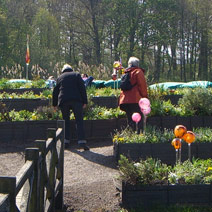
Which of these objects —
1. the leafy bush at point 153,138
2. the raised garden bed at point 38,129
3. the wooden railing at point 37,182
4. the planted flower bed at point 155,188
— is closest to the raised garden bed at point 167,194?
the planted flower bed at point 155,188

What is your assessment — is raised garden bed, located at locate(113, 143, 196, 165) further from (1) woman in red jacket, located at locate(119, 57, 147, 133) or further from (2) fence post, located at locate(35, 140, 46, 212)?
(2) fence post, located at locate(35, 140, 46, 212)

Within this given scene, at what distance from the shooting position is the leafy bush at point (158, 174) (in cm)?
489

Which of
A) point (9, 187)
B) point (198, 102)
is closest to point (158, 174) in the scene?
point (9, 187)

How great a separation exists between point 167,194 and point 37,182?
190 cm

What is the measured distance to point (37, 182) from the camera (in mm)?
3463

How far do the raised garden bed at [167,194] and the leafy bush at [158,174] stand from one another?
76 mm

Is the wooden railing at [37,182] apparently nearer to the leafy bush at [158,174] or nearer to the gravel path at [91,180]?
the gravel path at [91,180]

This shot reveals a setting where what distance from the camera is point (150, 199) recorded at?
486 centimetres

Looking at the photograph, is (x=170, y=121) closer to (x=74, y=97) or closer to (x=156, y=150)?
(x=74, y=97)

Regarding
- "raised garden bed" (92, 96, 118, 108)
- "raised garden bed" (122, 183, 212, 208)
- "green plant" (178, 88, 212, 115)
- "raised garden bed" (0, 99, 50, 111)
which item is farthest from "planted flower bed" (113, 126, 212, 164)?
"raised garden bed" (0, 99, 50, 111)

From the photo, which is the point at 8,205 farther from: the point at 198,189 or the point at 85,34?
the point at 85,34

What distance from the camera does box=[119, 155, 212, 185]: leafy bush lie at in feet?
16.0

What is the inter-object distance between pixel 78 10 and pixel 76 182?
33.9 m

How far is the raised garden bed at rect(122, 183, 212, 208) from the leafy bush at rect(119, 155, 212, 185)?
8 centimetres
